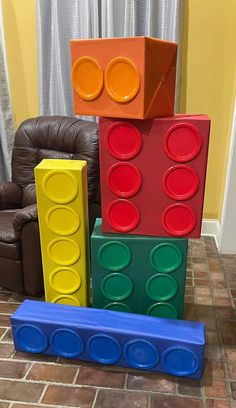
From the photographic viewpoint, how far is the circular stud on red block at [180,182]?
62.8 inches

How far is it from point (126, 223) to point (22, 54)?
6.21 ft

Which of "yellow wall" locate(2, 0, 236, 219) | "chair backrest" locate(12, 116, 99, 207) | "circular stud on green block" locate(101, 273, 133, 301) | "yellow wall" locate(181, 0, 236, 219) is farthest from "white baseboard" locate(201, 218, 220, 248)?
"circular stud on green block" locate(101, 273, 133, 301)

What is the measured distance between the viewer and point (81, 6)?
2.60m

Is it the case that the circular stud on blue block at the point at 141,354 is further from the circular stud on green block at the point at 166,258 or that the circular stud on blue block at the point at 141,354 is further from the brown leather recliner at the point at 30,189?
the brown leather recliner at the point at 30,189

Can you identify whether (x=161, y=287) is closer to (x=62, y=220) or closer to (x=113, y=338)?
(x=113, y=338)

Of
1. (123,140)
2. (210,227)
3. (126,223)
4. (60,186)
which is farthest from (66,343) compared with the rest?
(210,227)

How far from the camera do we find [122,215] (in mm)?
1732

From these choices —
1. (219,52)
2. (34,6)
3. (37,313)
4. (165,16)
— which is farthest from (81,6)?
(37,313)

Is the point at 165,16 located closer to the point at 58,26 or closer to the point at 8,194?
the point at 58,26

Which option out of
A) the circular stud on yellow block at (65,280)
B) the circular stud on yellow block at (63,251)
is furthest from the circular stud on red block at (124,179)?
the circular stud on yellow block at (65,280)

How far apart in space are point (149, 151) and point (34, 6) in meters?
1.87

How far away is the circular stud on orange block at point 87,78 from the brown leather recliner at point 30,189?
769 millimetres

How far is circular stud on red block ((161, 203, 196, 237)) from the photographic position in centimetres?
166

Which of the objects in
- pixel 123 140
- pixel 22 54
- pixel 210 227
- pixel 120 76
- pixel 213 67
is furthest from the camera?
pixel 210 227
